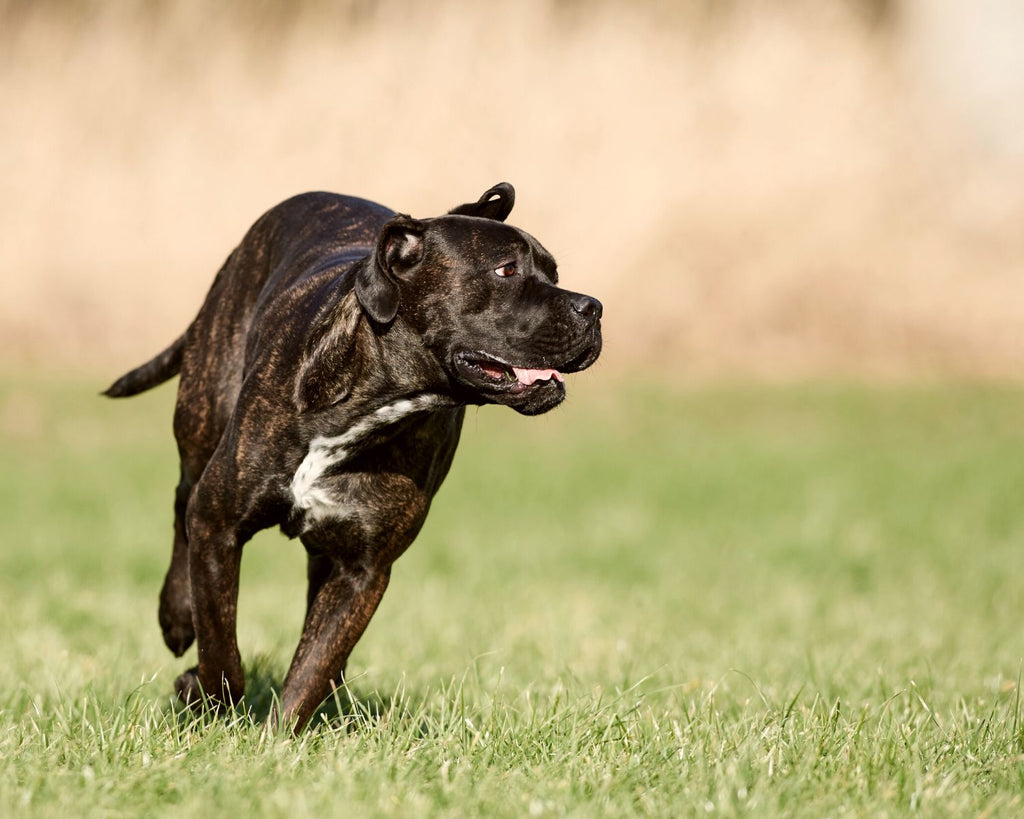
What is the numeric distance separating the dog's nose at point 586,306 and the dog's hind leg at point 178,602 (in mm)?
1941

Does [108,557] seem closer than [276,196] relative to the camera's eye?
Yes

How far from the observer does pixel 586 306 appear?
4.80m

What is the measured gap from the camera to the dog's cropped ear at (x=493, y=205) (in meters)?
5.25

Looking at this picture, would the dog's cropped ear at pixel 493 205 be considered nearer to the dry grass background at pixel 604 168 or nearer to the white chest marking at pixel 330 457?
the white chest marking at pixel 330 457

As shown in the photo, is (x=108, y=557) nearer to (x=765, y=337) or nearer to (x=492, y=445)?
(x=492, y=445)

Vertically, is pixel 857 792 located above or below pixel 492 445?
above

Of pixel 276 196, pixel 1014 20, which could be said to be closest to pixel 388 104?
pixel 276 196

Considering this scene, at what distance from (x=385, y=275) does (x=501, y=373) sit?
0.47 m

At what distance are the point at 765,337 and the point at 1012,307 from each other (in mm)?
2932

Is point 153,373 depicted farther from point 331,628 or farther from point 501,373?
point 501,373

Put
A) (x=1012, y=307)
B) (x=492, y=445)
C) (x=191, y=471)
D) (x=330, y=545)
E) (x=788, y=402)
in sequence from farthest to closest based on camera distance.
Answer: (x=1012, y=307) → (x=788, y=402) → (x=492, y=445) → (x=191, y=471) → (x=330, y=545)

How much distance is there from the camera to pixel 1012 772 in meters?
4.42

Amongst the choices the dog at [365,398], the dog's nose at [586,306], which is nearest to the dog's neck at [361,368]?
the dog at [365,398]

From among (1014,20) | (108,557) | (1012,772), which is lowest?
(108,557)
